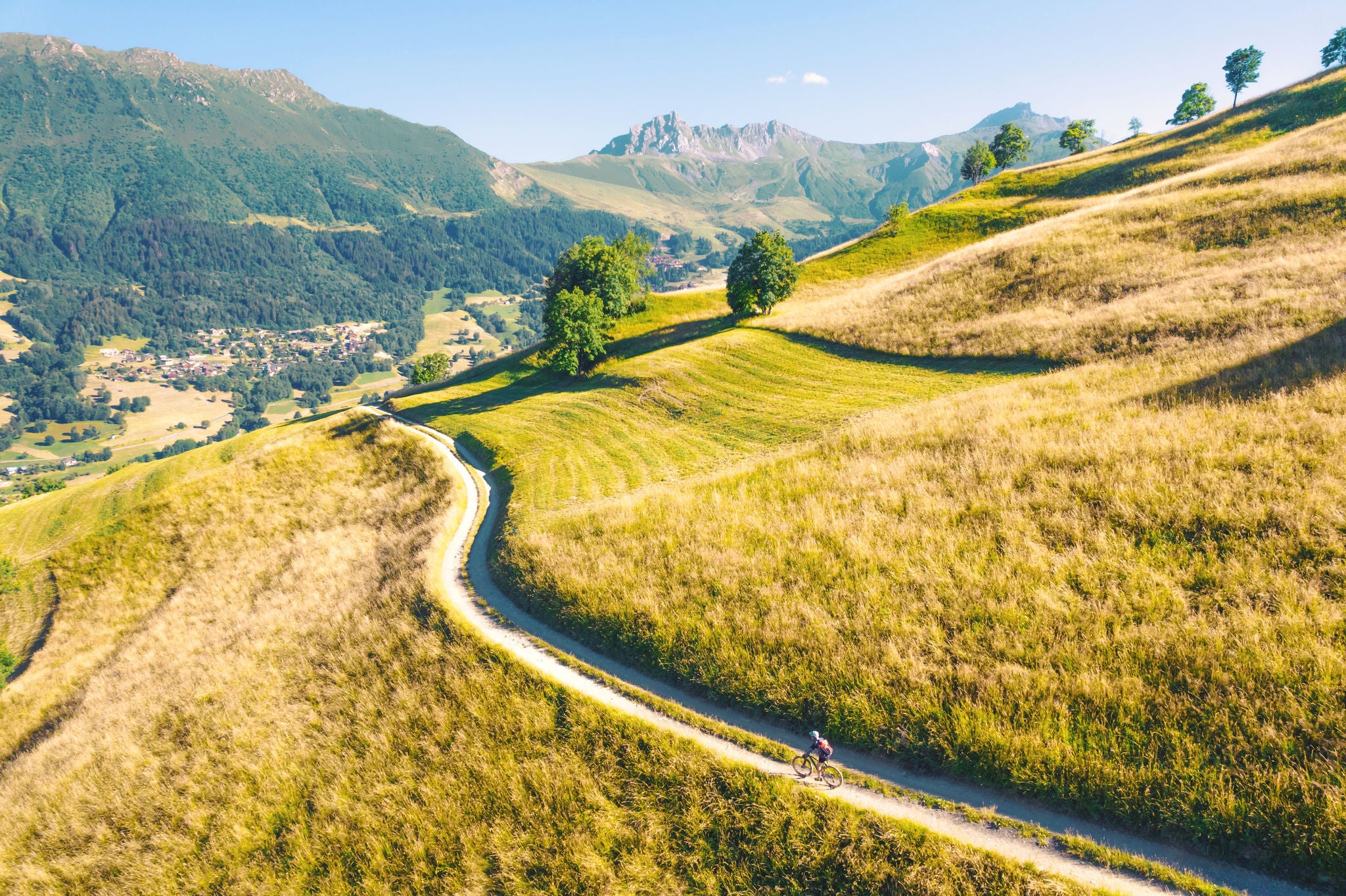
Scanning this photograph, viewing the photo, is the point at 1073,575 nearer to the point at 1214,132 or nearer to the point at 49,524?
the point at 49,524

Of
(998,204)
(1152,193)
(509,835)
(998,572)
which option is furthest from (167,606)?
(998,204)

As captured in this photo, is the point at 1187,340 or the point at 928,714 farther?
the point at 1187,340

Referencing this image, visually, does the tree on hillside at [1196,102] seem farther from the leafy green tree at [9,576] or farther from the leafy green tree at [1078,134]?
the leafy green tree at [9,576]

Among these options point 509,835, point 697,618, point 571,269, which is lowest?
point 509,835

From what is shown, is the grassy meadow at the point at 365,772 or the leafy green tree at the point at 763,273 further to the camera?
the leafy green tree at the point at 763,273

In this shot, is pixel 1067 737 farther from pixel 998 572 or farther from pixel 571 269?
pixel 571 269

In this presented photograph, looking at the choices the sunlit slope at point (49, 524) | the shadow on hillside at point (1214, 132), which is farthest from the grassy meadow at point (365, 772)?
the shadow on hillside at point (1214, 132)

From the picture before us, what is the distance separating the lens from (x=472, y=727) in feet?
54.8

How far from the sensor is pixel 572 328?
5691 cm

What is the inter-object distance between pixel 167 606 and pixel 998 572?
52698 millimetres

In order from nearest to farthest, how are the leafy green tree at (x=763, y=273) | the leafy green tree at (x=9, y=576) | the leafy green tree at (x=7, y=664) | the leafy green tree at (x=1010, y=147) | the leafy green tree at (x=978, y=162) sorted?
the leafy green tree at (x=7, y=664) → the leafy green tree at (x=9, y=576) → the leafy green tree at (x=763, y=273) → the leafy green tree at (x=978, y=162) → the leafy green tree at (x=1010, y=147)

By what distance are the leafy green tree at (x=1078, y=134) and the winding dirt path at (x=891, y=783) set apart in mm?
151477

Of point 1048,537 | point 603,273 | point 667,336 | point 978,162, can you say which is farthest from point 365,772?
point 978,162

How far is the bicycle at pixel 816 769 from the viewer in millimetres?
12000
